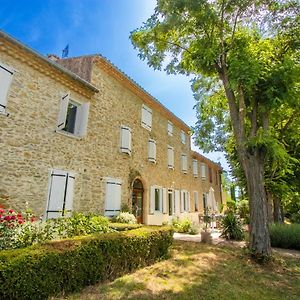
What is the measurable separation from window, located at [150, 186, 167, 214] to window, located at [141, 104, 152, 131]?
3729 mm

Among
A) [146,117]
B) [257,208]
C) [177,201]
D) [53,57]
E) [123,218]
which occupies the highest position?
[53,57]

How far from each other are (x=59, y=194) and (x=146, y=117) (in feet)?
25.4

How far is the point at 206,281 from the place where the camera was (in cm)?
525

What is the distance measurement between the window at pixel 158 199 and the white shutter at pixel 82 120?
6024 millimetres

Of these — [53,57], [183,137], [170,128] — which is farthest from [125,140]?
[183,137]

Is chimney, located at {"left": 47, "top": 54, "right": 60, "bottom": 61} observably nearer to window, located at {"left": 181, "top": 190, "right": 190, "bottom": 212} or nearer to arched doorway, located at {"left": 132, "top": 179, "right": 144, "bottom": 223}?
arched doorway, located at {"left": 132, "top": 179, "right": 144, "bottom": 223}

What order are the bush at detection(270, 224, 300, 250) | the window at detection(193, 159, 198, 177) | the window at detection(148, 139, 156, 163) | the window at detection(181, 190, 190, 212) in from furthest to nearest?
the window at detection(193, 159, 198, 177)
the window at detection(181, 190, 190, 212)
the window at detection(148, 139, 156, 163)
the bush at detection(270, 224, 300, 250)

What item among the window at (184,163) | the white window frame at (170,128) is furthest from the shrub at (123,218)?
A: the window at (184,163)

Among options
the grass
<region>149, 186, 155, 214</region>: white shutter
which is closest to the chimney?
<region>149, 186, 155, 214</region>: white shutter

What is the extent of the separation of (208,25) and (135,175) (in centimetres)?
756

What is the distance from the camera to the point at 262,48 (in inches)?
308

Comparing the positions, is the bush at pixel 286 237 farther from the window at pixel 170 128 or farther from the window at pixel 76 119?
the window at pixel 170 128

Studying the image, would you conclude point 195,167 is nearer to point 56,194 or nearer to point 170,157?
point 170,157

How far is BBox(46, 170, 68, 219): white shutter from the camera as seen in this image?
7.71 metres
